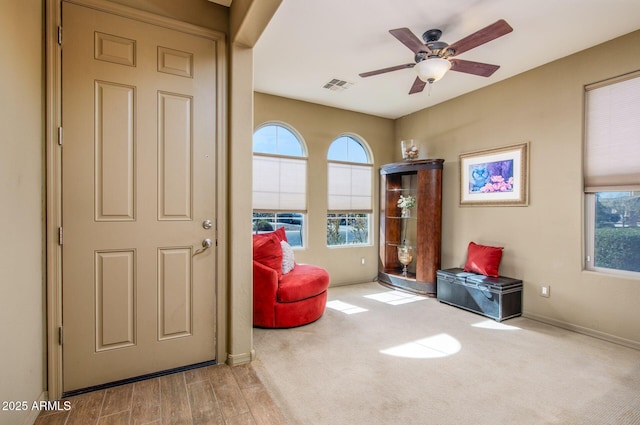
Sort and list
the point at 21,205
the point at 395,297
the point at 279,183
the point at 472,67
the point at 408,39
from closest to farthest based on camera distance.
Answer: the point at 21,205 → the point at 408,39 → the point at 472,67 → the point at 395,297 → the point at 279,183

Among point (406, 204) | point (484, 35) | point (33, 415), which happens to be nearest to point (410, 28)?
point (484, 35)

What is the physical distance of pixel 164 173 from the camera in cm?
229

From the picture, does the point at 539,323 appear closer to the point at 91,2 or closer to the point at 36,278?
the point at 36,278

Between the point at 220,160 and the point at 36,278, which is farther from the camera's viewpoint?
the point at 220,160

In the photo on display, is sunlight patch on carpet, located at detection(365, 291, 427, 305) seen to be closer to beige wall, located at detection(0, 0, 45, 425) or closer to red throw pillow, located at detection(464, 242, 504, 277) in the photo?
red throw pillow, located at detection(464, 242, 504, 277)

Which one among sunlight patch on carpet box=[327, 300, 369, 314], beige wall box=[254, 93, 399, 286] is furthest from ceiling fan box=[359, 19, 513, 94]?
sunlight patch on carpet box=[327, 300, 369, 314]

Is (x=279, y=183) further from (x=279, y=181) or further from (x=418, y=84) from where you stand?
(x=418, y=84)

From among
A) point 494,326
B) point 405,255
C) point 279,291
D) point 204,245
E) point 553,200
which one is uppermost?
point 553,200

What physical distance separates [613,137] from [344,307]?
333 cm

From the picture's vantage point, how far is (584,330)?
10.5 feet

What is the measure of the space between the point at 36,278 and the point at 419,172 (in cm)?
437

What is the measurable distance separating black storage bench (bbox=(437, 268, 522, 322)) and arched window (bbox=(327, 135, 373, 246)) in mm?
1744

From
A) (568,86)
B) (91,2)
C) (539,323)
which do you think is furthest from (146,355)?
(568,86)

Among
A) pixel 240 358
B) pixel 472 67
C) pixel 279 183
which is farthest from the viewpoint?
pixel 279 183
